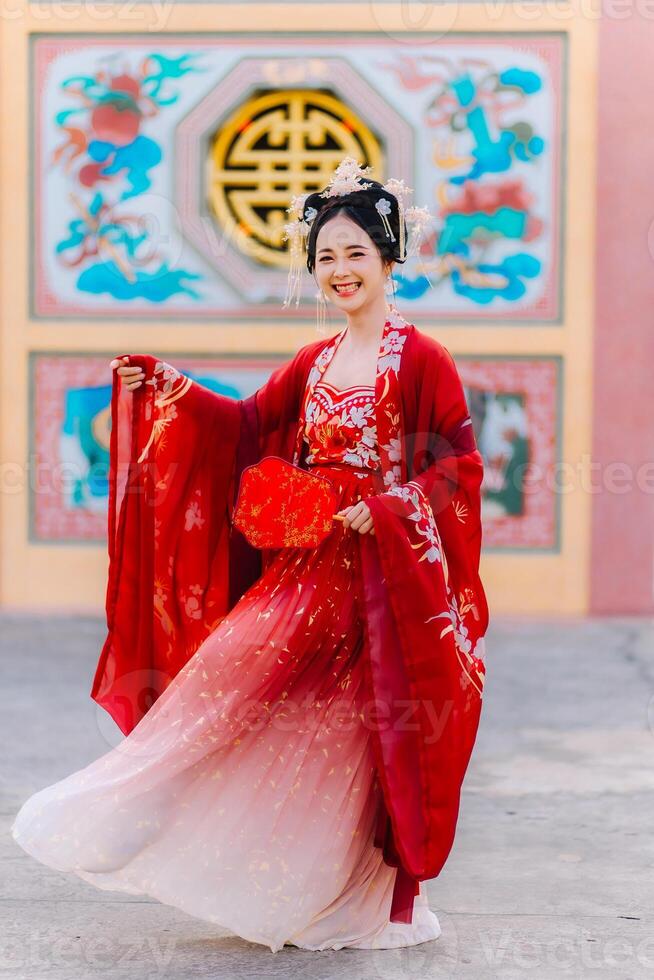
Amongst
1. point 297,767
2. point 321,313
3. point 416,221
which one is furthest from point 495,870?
point 416,221

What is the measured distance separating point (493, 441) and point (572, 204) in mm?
1281

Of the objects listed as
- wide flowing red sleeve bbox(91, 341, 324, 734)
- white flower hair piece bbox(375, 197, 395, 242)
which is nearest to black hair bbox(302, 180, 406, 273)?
white flower hair piece bbox(375, 197, 395, 242)

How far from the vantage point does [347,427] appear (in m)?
2.49

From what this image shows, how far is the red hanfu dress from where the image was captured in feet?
7.61

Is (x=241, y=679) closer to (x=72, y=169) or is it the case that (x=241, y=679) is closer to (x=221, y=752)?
(x=221, y=752)

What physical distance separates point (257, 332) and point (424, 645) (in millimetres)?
4383

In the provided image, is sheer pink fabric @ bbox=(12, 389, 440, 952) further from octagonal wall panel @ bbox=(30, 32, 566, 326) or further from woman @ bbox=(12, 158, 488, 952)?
octagonal wall panel @ bbox=(30, 32, 566, 326)

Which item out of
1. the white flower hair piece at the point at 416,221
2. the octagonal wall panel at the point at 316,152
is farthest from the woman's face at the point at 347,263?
the octagonal wall panel at the point at 316,152

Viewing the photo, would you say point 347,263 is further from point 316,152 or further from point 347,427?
point 316,152

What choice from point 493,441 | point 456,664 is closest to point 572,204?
point 493,441

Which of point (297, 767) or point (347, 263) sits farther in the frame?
point (347, 263)

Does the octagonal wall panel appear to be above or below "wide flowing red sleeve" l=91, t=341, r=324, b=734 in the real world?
above

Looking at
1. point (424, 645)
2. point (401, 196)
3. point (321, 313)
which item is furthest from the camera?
point (321, 313)

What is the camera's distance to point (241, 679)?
2.39m
